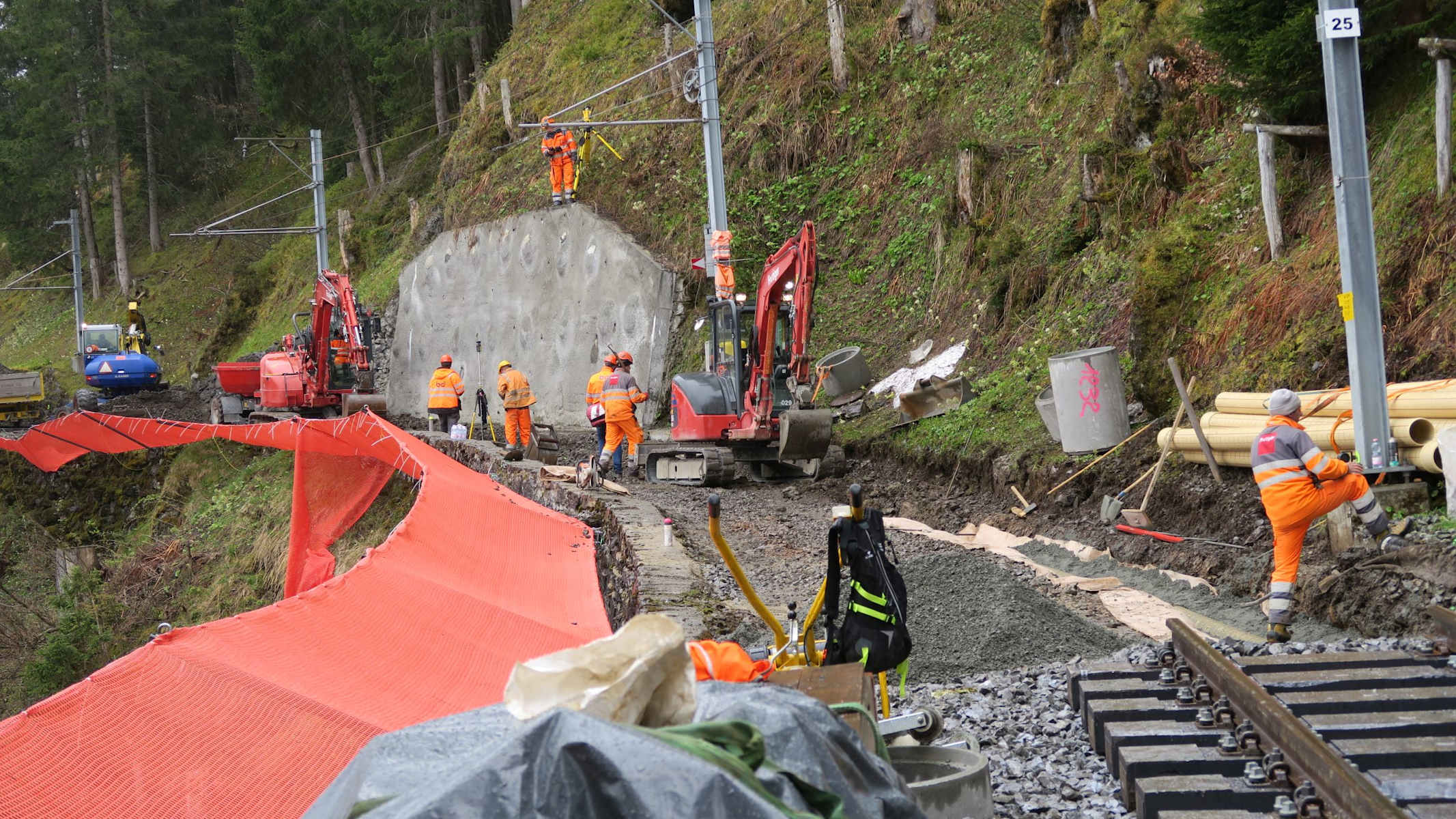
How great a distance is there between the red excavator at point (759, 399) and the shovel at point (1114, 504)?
192 inches

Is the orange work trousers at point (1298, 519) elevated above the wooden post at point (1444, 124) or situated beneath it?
situated beneath

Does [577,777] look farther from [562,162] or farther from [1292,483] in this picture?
[562,162]

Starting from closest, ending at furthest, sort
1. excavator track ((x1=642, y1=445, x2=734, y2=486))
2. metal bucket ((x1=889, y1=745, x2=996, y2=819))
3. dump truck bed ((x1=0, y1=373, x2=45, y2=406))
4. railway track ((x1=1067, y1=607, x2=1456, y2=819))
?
metal bucket ((x1=889, y1=745, x2=996, y2=819)), railway track ((x1=1067, y1=607, x2=1456, y2=819)), excavator track ((x1=642, y1=445, x2=734, y2=486)), dump truck bed ((x1=0, y1=373, x2=45, y2=406))

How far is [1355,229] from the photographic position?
902cm

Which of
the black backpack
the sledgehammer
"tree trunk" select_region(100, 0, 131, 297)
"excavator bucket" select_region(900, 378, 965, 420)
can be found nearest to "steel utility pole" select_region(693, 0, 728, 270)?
"excavator bucket" select_region(900, 378, 965, 420)

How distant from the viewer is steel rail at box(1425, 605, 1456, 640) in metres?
6.14

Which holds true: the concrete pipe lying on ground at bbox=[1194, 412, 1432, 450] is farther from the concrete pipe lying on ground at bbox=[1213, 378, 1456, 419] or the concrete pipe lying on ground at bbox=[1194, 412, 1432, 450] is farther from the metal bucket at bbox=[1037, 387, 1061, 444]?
the metal bucket at bbox=[1037, 387, 1061, 444]

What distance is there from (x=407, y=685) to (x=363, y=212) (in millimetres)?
40860

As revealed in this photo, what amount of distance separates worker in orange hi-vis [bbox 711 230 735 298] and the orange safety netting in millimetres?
10586

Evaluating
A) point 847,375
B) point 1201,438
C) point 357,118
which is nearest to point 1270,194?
point 1201,438

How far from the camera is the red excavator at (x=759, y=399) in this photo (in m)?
16.0

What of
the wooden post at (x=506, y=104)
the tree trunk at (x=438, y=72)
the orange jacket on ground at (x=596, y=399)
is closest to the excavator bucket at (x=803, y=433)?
the orange jacket on ground at (x=596, y=399)

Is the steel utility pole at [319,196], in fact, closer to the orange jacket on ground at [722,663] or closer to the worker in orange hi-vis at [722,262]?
the worker in orange hi-vis at [722,262]

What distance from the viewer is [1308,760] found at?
4426mm
